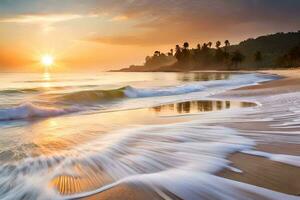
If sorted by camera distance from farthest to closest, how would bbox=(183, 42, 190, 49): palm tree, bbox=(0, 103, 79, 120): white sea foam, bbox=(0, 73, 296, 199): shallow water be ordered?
bbox=(183, 42, 190, 49): palm tree, bbox=(0, 103, 79, 120): white sea foam, bbox=(0, 73, 296, 199): shallow water

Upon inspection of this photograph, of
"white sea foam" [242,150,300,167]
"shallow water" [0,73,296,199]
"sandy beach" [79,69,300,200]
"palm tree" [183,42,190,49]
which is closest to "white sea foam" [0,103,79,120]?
"shallow water" [0,73,296,199]

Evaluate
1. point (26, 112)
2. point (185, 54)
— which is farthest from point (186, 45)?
point (26, 112)

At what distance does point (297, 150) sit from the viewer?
203 inches

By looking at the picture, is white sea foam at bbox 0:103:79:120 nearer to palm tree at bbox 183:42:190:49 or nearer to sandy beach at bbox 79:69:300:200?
sandy beach at bbox 79:69:300:200

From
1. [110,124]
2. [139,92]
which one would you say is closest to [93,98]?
[139,92]

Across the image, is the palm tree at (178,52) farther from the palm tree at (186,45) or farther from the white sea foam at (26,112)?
the white sea foam at (26,112)

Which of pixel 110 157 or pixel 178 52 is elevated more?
pixel 178 52

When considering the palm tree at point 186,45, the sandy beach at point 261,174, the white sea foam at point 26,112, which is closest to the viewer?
the sandy beach at point 261,174

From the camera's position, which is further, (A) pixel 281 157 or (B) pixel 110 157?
(B) pixel 110 157

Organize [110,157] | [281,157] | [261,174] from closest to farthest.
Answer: [261,174]
[281,157]
[110,157]

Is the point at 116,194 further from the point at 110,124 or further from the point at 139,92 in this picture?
the point at 139,92

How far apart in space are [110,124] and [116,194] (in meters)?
5.70

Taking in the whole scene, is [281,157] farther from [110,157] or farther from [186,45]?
[186,45]

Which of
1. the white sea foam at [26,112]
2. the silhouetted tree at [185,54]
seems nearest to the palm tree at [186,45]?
the silhouetted tree at [185,54]
